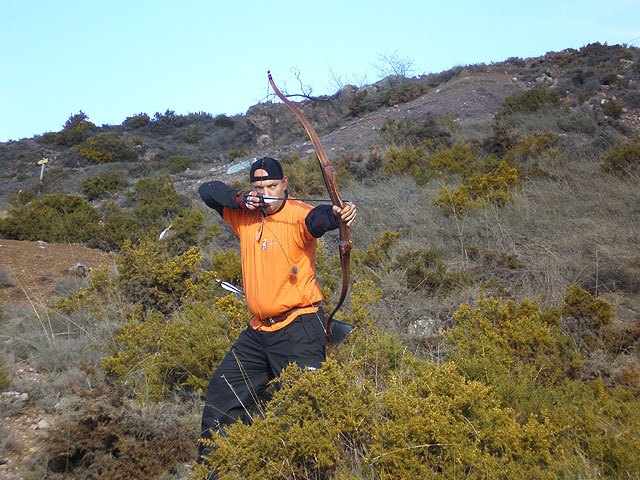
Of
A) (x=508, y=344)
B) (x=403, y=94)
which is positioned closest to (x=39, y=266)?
(x=508, y=344)

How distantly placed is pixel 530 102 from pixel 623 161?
24.9 feet

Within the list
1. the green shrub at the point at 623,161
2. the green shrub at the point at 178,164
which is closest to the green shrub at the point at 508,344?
the green shrub at the point at 623,161

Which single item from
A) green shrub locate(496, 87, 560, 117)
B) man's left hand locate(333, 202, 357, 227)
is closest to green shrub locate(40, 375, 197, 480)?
man's left hand locate(333, 202, 357, 227)

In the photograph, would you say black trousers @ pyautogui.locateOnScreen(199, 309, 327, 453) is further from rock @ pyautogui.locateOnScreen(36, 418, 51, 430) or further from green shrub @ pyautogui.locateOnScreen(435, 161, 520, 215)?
green shrub @ pyautogui.locateOnScreen(435, 161, 520, 215)

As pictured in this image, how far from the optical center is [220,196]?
412 centimetres

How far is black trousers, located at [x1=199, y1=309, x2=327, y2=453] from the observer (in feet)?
12.1

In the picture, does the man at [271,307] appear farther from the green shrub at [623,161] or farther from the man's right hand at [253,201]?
the green shrub at [623,161]

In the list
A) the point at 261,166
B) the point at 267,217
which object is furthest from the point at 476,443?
the point at 261,166

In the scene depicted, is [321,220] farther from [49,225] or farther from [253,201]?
[49,225]

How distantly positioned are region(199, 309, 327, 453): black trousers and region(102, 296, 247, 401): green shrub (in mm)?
1078

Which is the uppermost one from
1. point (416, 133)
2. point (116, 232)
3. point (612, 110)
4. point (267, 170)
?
point (267, 170)

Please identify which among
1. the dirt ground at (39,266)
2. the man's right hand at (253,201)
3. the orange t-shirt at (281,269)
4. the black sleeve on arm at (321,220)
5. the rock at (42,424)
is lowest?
the rock at (42,424)

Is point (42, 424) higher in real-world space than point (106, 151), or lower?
lower

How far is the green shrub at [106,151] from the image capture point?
89.9 feet
